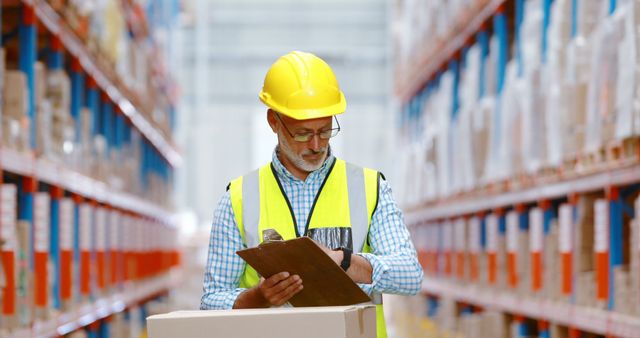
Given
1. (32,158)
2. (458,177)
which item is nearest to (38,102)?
(32,158)

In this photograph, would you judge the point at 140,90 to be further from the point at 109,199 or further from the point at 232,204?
the point at 232,204

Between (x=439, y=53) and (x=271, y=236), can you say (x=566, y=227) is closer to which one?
(x=271, y=236)

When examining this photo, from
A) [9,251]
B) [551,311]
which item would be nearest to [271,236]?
[9,251]

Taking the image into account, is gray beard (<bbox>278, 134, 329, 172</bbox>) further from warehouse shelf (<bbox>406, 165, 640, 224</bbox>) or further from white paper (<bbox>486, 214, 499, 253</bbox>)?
white paper (<bbox>486, 214, 499, 253</bbox>)

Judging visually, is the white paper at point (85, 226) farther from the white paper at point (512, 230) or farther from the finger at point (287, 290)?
the finger at point (287, 290)

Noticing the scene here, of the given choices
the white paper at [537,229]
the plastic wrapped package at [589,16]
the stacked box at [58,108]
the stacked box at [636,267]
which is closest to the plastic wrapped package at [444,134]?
the white paper at [537,229]

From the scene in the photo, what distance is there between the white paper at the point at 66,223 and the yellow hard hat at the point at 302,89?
352 cm

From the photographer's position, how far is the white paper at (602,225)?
18.7 ft

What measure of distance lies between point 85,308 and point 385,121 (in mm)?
14403

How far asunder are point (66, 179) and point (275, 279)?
3767mm

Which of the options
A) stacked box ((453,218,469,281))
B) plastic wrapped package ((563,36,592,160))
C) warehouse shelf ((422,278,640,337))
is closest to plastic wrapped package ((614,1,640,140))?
plastic wrapped package ((563,36,592,160))

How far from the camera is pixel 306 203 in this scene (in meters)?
3.49

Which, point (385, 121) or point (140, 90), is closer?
point (140, 90)

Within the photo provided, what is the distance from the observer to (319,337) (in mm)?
2920
